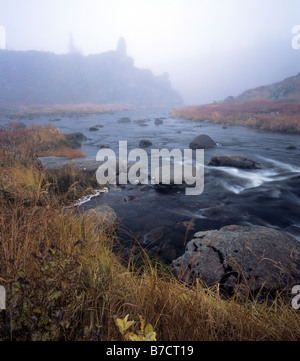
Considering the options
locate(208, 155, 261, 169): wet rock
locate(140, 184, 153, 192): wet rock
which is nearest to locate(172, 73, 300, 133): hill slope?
locate(208, 155, 261, 169): wet rock

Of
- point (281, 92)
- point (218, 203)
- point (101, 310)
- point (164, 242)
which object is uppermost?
point (281, 92)

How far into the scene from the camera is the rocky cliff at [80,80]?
76750 mm

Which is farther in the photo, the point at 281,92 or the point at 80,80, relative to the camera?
the point at 80,80

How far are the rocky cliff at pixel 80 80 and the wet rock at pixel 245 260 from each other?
73999 millimetres

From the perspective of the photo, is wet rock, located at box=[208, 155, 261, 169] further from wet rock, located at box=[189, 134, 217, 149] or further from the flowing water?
wet rock, located at box=[189, 134, 217, 149]

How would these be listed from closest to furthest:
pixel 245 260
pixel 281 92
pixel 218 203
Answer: pixel 245 260
pixel 218 203
pixel 281 92

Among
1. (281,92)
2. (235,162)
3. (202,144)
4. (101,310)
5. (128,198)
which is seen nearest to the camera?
(101,310)

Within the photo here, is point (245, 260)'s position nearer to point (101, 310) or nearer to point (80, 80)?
point (101, 310)

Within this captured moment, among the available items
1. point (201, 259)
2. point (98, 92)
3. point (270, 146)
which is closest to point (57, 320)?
point (201, 259)

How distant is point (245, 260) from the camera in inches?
121

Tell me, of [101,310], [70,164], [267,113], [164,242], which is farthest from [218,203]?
[267,113]

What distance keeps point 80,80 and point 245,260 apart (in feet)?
368
